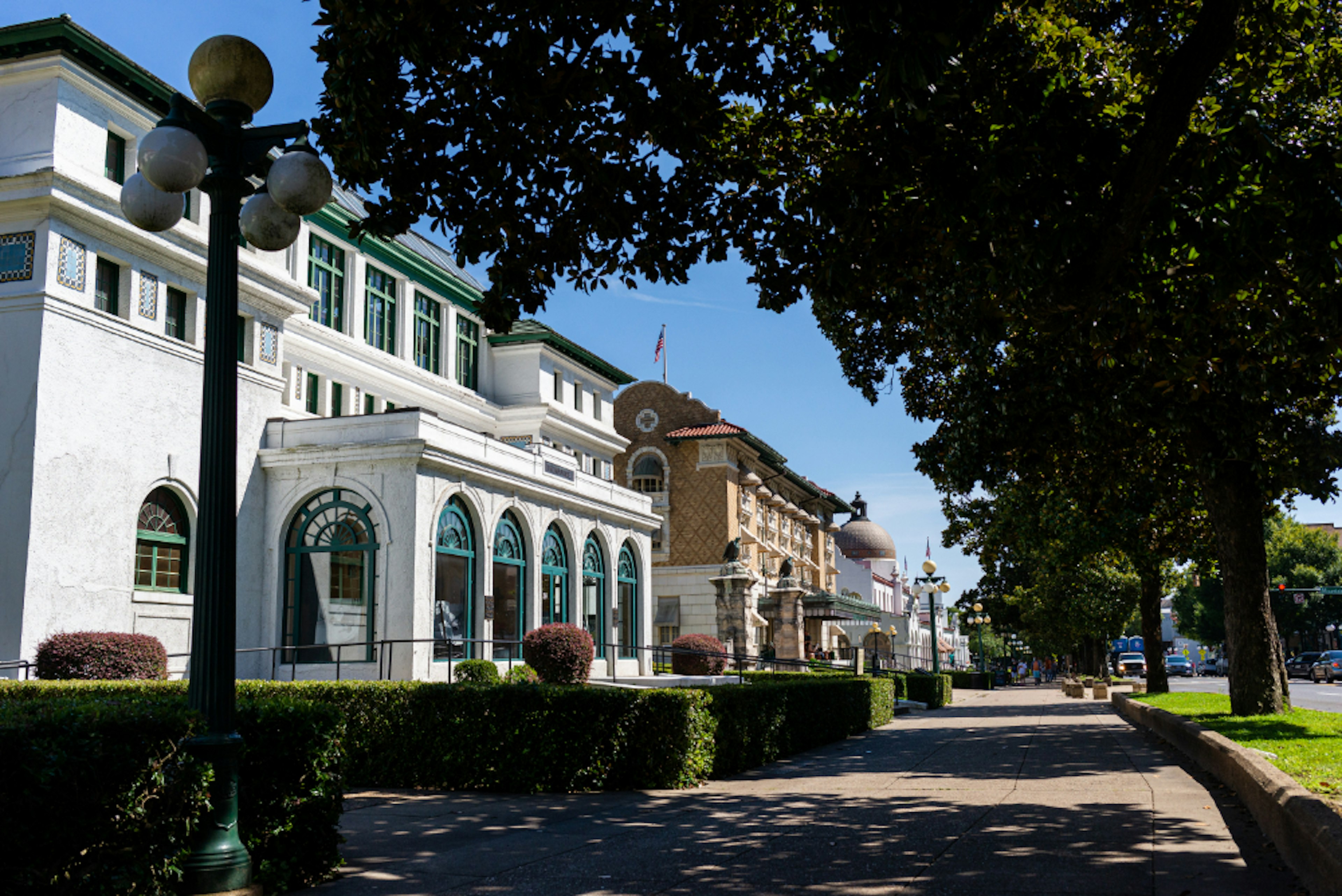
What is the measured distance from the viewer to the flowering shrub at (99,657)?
1912 cm

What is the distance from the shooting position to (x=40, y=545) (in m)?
20.3

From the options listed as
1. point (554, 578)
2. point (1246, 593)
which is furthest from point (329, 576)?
point (1246, 593)

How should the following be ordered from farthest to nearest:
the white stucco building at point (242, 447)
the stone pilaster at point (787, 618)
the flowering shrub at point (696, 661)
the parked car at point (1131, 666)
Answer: the parked car at point (1131, 666)
the stone pilaster at point (787, 618)
the flowering shrub at point (696, 661)
the white stucco building at point (242, 447)

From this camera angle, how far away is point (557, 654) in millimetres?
24531

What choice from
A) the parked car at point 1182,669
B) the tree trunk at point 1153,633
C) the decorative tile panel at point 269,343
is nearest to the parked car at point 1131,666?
the parked car at point 1182,669

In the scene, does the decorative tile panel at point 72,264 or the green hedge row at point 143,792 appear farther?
the decorative tile panel at point 72,264

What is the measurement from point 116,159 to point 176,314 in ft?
11.9

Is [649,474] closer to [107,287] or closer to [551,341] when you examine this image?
[551,341]

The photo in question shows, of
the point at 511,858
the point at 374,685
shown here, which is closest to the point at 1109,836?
the point at 511,858

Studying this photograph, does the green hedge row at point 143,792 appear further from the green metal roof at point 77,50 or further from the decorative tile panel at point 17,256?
the green metal roof at point 77,50

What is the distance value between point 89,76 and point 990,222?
69.4 ft

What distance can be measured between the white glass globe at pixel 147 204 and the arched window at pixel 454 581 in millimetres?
17702

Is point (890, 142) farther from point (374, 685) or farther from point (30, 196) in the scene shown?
point (30, 196)

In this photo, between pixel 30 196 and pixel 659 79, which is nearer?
pixel 659 79
